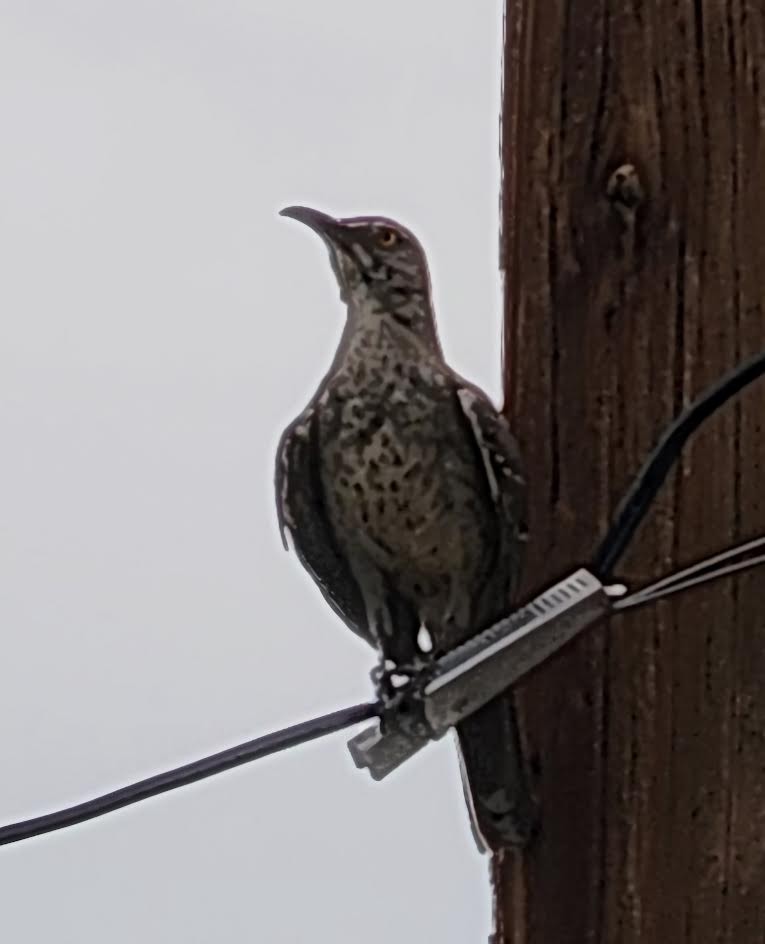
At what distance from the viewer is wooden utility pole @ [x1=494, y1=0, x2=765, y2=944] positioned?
1286 mm

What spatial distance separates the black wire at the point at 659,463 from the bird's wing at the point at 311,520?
12.7 inches

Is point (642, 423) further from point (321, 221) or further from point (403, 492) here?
point (321, 221)

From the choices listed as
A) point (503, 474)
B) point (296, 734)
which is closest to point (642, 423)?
point (503, 474)

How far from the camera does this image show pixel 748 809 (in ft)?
4.24

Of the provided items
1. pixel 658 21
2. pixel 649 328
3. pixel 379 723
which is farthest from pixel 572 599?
pixel 658 21

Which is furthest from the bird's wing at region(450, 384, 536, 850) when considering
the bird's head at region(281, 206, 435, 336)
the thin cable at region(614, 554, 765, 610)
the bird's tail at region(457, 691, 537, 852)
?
the thin cable at region(614, 554, 765, 610)

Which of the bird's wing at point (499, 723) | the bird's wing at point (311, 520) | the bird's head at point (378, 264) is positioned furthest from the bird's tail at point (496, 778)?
the bird's head at point (378, 264)

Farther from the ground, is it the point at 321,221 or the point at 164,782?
the point at 321,221

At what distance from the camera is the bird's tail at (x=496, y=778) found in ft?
4.19

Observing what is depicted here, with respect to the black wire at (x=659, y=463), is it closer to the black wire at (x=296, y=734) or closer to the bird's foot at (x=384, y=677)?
the black wire at (x=296, y=734)

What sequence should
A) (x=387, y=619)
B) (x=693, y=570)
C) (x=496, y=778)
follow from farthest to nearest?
(x=387, y=619) → (x=496, y=778) → (x=693, y=570)

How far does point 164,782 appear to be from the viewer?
3.59 ft

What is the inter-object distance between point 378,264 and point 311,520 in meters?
0.23

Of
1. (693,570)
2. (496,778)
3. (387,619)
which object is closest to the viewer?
(693,570)
